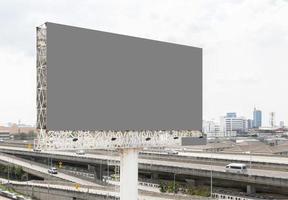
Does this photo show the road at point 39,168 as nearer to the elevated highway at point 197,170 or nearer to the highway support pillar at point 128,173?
the elevated highway at point 197,170

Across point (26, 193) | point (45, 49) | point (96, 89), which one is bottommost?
point (26, 193)

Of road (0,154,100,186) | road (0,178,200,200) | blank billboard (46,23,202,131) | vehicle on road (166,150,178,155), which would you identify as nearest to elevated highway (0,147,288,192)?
road (0,178,200,200)

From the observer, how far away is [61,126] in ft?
82.9

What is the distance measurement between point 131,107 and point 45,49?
6.62m

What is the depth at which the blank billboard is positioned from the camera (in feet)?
83.0

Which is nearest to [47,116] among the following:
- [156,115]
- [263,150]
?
[156,115]

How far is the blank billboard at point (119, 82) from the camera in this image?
2530 cm

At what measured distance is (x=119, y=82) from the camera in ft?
92.3

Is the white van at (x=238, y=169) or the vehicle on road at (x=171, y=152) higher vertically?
the white van at (x=238, y=169)

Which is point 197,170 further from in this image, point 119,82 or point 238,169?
point 119,82

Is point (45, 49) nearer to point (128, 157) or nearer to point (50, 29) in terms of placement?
point (50, 29)

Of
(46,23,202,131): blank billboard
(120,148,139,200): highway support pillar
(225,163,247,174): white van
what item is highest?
(46,23,202,131): blank billboard

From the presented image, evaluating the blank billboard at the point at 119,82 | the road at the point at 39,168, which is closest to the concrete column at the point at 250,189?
the road at the point at 39,168

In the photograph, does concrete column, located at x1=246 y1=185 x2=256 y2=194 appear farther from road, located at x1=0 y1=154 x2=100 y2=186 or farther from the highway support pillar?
the highway support pillar
